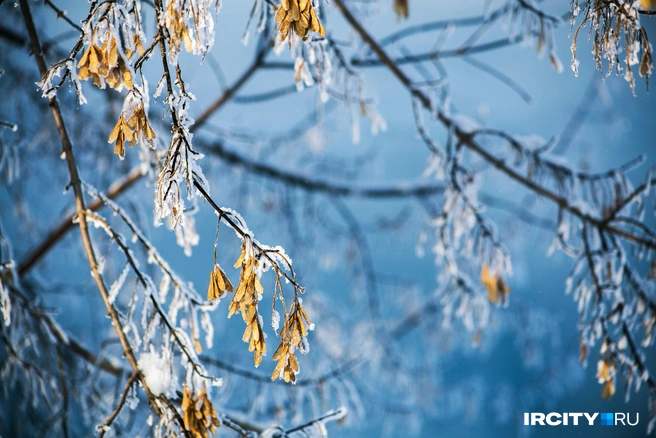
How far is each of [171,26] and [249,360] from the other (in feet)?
8.13

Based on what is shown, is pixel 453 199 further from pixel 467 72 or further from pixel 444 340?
pixel 467 72

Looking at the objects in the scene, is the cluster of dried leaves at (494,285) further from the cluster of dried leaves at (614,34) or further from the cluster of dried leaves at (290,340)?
the cluster of dried leaves at (290,340)

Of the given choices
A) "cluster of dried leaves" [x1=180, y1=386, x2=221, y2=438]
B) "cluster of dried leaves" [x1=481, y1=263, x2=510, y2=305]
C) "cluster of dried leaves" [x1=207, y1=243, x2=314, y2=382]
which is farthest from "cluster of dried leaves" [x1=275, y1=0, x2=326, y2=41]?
"cluster of dried leaves" [x1=481, y1=263, x2=510, y2=305]

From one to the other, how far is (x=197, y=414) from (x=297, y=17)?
54 centimetres

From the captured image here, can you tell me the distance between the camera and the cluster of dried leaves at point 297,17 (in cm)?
60

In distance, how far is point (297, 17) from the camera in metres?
0.60

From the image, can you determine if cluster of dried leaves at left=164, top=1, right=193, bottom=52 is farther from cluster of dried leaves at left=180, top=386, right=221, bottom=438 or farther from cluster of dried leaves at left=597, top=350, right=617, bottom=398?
cluster of dried leaves at left=597, top=350, right=617, bottom=398

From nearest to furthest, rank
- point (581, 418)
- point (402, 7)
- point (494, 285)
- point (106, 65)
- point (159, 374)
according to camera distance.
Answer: point (106, 65) → point (159, 374) → point (402, 7) → point (494, 285) → point (581, 418)

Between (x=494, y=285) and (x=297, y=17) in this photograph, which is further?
(x=494, y=285)

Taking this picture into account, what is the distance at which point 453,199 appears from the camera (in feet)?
4.59

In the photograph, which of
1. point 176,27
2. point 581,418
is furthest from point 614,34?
point 581,418

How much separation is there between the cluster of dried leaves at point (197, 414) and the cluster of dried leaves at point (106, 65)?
0.41 meters

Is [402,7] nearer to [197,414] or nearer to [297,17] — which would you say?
[297,17]

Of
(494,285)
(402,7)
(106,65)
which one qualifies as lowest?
(494,285)
